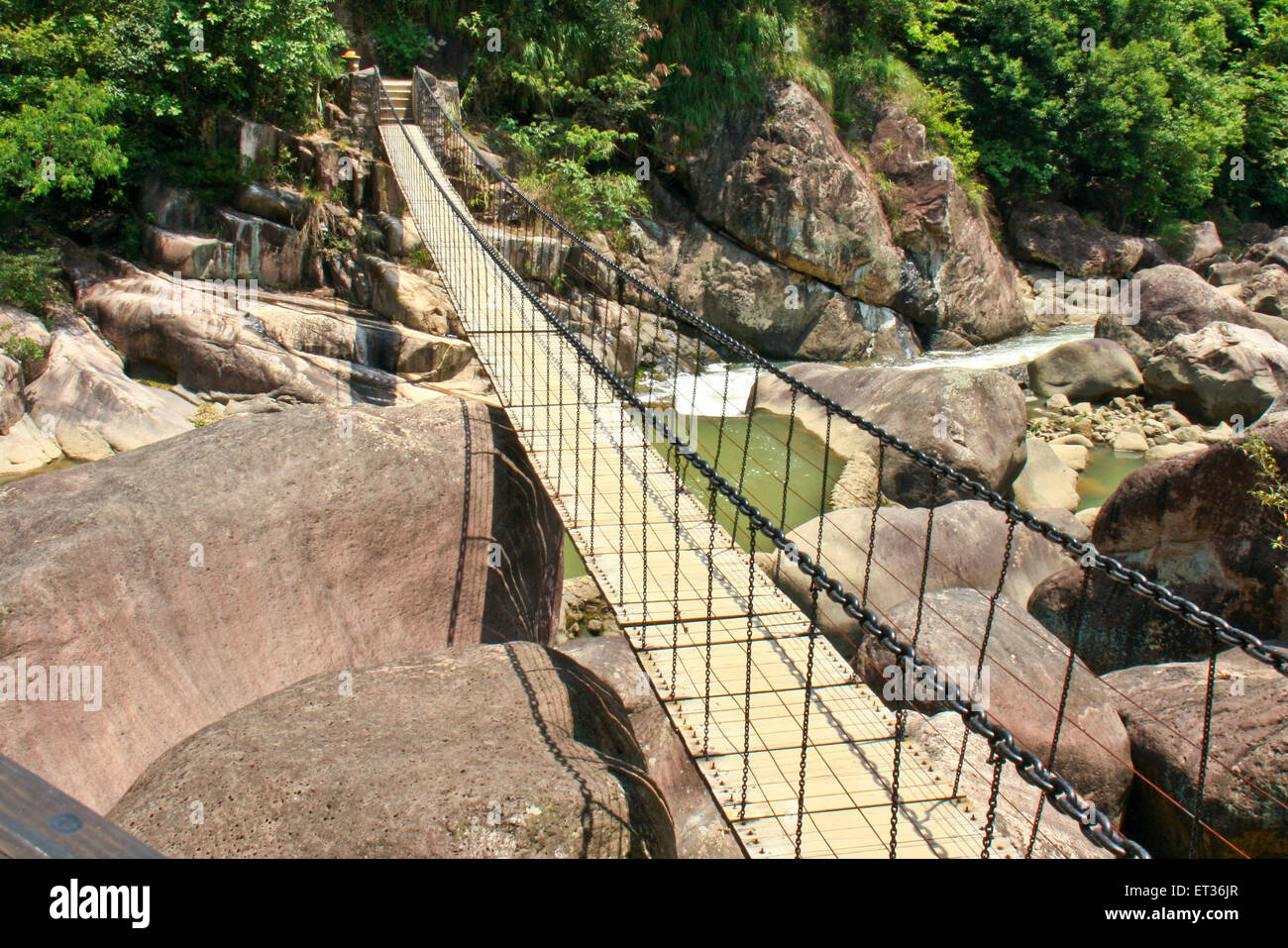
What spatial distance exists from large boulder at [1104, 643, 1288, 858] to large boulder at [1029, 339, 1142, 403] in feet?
32.2

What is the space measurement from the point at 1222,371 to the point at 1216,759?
1069 centimetres

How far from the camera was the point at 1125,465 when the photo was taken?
13.3m

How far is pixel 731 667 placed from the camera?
4.61 m

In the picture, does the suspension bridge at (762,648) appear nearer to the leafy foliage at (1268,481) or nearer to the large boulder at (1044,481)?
the leafy foliage at (1268,481)

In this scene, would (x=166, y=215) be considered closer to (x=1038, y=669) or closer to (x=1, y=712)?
(x=1, y=712)

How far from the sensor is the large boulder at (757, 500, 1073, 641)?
8016 millimetres

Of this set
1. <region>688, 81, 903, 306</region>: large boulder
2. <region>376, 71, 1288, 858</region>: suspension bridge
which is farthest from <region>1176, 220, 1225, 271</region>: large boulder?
<region>376, 71, 1288, 858</region>: suspension bridge

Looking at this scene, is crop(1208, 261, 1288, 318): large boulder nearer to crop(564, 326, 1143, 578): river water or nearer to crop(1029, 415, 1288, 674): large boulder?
crop(564, 326, 1143, 578): river water

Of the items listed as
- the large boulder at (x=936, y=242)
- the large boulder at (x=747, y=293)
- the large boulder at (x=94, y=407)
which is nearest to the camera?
the large boulder at (x=94, y=407)

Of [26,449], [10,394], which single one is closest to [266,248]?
[10,394]

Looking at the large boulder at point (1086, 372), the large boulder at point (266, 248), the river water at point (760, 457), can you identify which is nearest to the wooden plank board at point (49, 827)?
the river water at point (760, 457)

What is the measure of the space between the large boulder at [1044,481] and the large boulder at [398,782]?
9.03 meters

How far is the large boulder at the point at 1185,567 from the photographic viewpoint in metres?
7.34

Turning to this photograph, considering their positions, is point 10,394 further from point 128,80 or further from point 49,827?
point 49,827
